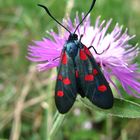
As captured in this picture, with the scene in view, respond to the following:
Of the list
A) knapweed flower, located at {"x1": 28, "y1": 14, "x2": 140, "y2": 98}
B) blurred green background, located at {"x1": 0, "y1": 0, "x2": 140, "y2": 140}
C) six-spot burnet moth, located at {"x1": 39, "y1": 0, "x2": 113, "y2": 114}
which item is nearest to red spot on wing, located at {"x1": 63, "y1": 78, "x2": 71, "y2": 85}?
six-spot burnet moth, located at {"x1": 39, "y1": 0, "x2": 113, "y2": 114}

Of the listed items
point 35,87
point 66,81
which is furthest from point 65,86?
point 35,87

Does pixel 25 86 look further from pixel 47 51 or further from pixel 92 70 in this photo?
pixel 92 70

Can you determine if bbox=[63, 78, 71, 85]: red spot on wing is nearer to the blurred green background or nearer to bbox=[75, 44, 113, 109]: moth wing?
bbox=[75, 44, 113, 109]: moth wing

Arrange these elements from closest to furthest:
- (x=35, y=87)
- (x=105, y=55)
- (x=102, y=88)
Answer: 1. (x=102, y=88)
2. (x=105, y=55)
3. (x=35, y=87)

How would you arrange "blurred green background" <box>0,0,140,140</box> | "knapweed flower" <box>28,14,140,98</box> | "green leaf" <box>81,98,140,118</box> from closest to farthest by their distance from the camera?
1. "green leaf" <box>81,98,140,118</box>
2. "knapweed flower" <box>28,14,140,98</box>
3. "blurred green background" <box>0,0,140,140</box>

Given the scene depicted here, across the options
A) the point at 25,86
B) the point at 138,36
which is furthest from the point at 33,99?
the point at 138,36

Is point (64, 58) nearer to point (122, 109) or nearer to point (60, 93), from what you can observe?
point (60, 93)

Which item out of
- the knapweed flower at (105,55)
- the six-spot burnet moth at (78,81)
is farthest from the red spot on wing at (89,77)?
the knapweed flower at (105,55)
